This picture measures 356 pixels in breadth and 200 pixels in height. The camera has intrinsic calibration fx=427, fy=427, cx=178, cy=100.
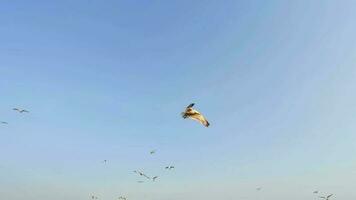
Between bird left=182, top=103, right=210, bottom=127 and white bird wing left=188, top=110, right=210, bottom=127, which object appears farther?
bird left=182, top=103, right=210, bottom=127

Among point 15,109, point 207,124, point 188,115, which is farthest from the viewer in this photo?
point 15,109

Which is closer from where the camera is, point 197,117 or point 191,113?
point 197,117

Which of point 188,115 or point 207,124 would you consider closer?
point 207,124

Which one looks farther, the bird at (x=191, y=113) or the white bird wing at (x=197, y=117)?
the bird at (x=191, y=113)

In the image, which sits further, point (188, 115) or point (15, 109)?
point (15, 109)

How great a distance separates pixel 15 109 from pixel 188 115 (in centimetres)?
3688

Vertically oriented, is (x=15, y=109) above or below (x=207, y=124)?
above

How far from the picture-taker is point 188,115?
39562mm

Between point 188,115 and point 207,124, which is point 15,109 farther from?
point 207,124

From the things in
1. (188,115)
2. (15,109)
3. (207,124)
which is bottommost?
(207,124)

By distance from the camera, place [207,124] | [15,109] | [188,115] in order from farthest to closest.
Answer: [15,109] → [188,115] → [207,124]

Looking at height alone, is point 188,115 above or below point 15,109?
below

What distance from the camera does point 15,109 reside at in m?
65.8

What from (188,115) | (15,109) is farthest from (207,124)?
(15,109)
